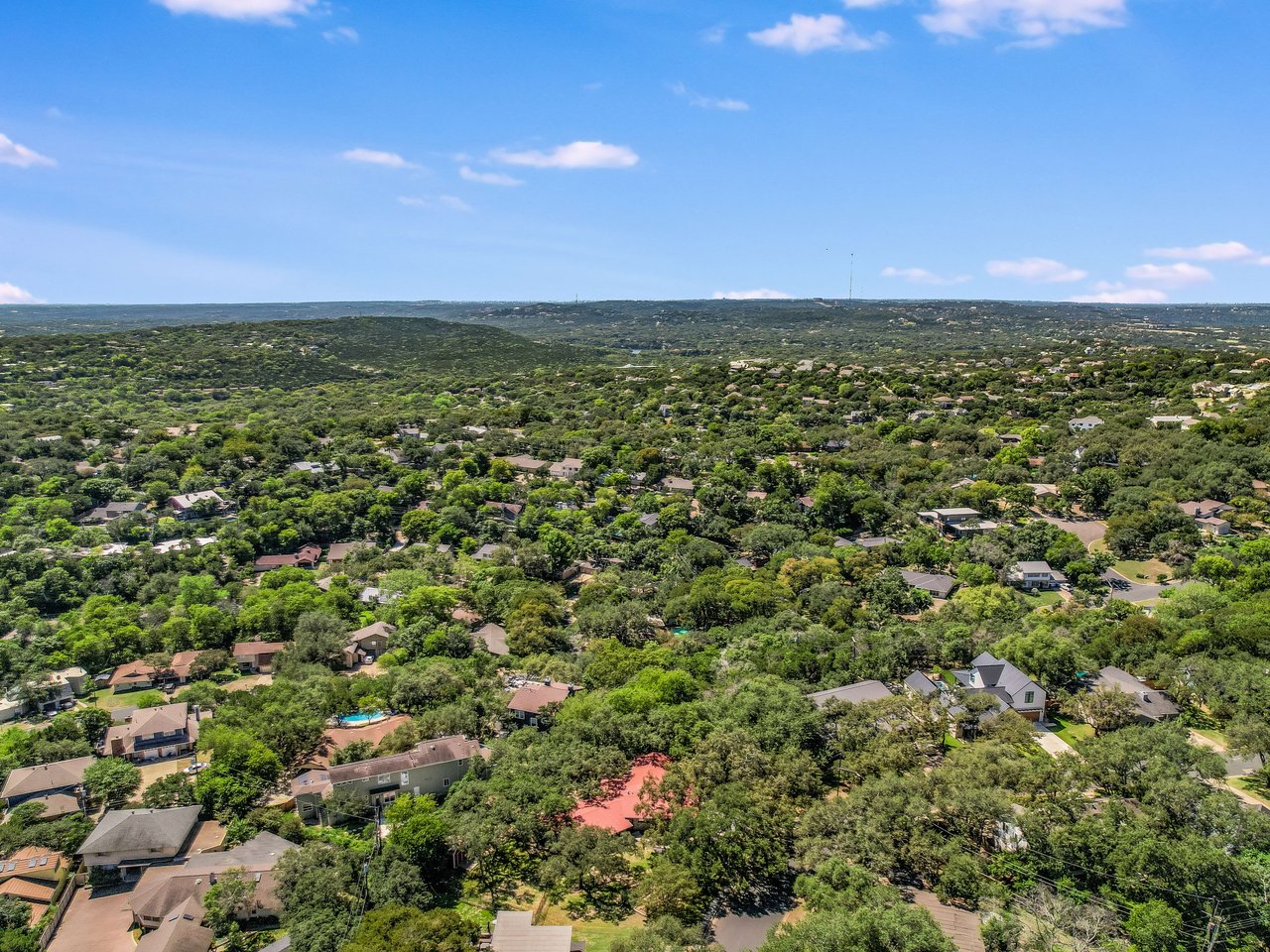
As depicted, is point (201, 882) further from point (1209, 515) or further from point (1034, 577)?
point (1209, 515)

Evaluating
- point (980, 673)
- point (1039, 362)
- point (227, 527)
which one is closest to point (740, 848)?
point (980, 673)

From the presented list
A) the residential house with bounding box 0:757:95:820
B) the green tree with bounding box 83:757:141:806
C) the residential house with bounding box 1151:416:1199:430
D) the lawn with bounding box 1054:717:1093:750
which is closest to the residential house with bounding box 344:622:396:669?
the green tree with bounding box 83:757:141:806

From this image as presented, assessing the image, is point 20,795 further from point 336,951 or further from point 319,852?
point 336,951

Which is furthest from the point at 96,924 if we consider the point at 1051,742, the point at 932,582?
the point at 932,582

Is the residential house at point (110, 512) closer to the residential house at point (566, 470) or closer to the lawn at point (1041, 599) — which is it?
the residential house at point (566, 470)

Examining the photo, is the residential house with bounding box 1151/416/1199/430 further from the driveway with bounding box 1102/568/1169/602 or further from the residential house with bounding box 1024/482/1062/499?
the driveway with bounding box 1102/568/1169/602

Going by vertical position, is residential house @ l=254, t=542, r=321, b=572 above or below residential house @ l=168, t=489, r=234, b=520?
below

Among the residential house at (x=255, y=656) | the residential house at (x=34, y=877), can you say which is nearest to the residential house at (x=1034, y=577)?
the residential house at (x=255, y=656)
